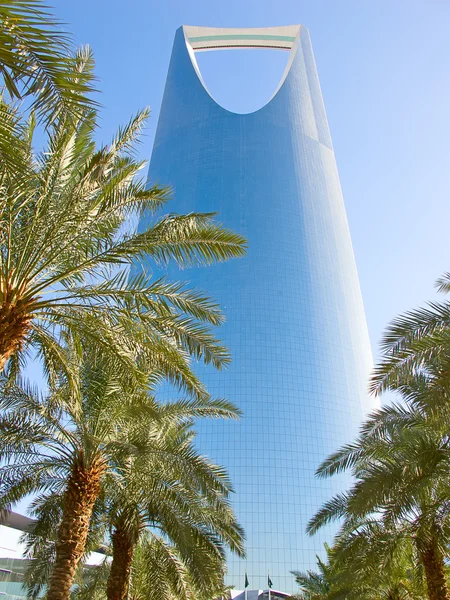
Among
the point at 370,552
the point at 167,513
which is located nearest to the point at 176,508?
the point at 167,513

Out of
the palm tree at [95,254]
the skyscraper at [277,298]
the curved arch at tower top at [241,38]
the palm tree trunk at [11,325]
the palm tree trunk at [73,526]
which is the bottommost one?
the palm tree trunk at [73,526]

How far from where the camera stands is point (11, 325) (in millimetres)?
6566

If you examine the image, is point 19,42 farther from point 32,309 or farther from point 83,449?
point 83,449

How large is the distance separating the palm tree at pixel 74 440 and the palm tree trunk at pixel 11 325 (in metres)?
2.03

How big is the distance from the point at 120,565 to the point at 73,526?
124 inches

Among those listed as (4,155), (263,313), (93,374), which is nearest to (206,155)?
(263,313)

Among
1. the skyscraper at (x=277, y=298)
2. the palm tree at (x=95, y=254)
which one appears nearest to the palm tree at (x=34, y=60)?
the palm tree at (x=95, y=254)

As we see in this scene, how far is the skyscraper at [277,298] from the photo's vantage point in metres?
48.5

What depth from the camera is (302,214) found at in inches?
2616

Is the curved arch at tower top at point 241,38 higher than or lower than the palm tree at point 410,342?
higher

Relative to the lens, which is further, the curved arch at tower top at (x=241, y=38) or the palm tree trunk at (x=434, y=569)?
the curved arch at tower top at (x=241, y=38)

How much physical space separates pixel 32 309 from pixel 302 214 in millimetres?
61688

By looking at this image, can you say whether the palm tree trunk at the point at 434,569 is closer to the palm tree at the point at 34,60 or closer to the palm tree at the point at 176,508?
the palm tree at the point at 176,508

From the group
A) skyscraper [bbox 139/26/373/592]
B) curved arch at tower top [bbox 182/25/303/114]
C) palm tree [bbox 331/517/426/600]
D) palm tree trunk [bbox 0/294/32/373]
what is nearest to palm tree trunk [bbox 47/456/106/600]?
palm tree trunk [bbox 0/294/32/373]
